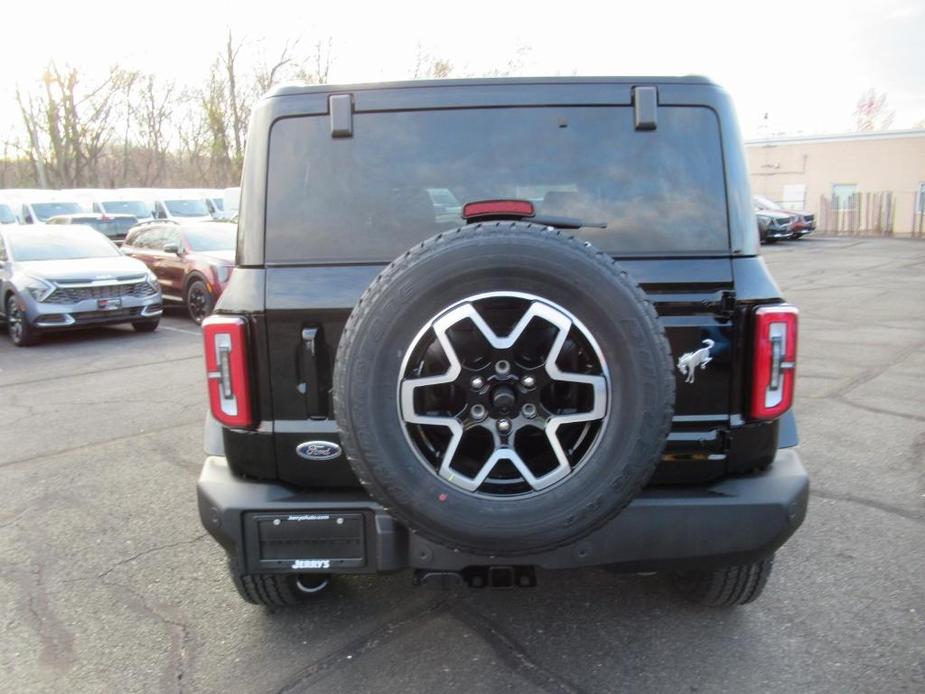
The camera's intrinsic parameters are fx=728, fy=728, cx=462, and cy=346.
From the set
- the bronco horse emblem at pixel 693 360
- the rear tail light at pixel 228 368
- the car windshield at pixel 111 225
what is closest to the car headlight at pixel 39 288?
the rear tail light at pixel 228 368

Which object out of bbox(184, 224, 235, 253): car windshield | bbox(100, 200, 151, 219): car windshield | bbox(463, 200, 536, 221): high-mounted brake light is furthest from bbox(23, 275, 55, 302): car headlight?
bbox(100, 200, 151, 219): car windshield

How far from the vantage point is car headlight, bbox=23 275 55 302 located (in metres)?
9.92

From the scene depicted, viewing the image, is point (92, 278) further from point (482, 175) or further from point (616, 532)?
point (616, 532)

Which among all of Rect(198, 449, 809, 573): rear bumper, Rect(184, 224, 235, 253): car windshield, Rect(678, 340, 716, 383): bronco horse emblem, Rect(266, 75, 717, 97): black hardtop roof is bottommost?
Rect(198, 449, 809, 573): rear bumper

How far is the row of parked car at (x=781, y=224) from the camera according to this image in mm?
25906

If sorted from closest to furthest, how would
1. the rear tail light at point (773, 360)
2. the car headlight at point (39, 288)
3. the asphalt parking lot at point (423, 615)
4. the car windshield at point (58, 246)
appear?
the rear tail light at point (773, 360) → the asphalt parking lot at point (423, 615) → the car headlight at point (39, 288) → the car windshield at point (58, 246)

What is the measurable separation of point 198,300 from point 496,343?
1052 cm

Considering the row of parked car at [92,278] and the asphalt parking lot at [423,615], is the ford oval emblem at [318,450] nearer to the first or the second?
the asphalt parking lot at [423,615]

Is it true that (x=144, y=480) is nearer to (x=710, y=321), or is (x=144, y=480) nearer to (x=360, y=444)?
(x=360, y=444)

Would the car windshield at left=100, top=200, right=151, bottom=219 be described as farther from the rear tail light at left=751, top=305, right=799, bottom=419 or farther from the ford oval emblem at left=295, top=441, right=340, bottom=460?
the rear tail light at left=751, top=305, right=799, bottom=419

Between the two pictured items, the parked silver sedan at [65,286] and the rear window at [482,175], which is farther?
the parked silver sedan at [65,286]

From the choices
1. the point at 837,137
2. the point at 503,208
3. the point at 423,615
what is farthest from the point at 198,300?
the point at 837,137

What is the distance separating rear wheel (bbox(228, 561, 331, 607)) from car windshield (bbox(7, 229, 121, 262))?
9.62 metres

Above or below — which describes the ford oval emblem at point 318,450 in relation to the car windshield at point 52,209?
below
